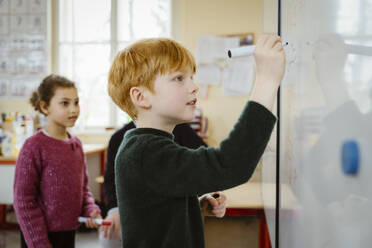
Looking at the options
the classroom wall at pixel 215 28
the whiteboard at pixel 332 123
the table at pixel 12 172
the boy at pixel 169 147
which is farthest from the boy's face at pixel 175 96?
the classroom wall at pixel 215 28

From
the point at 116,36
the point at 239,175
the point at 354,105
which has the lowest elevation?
the point at 239,175

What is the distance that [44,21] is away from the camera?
2.25 metres

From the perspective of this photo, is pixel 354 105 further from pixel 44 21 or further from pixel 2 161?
pixel 44 21

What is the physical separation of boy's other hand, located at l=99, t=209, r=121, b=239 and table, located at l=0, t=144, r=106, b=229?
0.94 meters

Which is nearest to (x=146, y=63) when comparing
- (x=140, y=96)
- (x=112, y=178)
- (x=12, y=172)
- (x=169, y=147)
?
(x=140, y=96)

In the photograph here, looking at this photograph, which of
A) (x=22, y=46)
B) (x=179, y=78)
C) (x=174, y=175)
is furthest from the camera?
(x=22, y=46)

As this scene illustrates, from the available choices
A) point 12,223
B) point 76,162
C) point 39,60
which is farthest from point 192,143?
point 12,223

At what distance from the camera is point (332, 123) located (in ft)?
1.26

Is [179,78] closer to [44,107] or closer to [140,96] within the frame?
[140,96]

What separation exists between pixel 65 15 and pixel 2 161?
3.37 feet

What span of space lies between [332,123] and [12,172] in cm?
208

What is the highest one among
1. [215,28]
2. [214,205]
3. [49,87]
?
[215,28]

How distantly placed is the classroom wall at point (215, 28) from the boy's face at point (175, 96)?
2101 mm

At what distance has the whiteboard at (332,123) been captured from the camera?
0.96 feet
